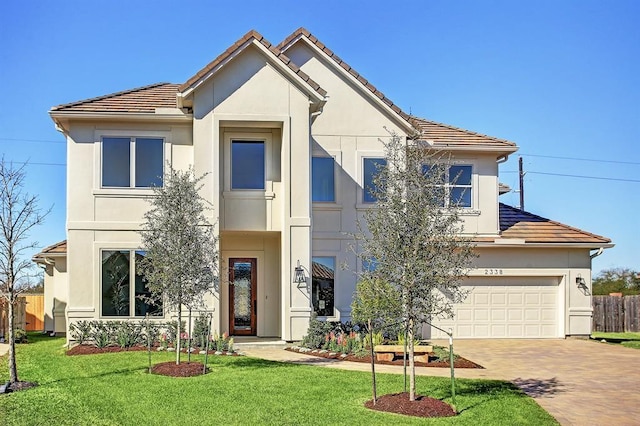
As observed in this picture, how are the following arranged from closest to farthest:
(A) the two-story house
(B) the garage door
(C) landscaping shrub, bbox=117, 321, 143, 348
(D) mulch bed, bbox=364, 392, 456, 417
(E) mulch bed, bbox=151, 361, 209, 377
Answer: (D) mulch bed, bbox=364, 392, 456, 417 → (E) mulch bed, bbox=151, 361, 209, 377 → (C) landscaping shrub, bbox=117, 321, 143, 348 → (A) the two-story house → (B) the garage door

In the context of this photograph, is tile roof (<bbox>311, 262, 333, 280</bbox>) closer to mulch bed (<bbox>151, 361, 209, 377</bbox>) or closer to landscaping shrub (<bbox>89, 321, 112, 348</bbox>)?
landscaping shrub (<bbox>89, 321, 112, 348</bbox>)

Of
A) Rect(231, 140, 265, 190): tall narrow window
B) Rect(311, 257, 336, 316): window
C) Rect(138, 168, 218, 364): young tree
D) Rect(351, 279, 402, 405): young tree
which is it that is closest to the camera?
Rect(351, 279, 402, 405): young tree

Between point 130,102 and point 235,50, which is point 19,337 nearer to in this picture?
point 130,102

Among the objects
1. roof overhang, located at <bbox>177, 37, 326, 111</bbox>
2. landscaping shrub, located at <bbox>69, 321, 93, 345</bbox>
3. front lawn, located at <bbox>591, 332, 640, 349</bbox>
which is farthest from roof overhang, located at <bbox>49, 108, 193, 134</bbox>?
front lawn, located at <bbox>591, 332, 640, 349</bbox>

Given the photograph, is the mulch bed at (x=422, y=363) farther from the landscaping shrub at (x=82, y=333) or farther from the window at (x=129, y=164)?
the window at (x=129, y=164)

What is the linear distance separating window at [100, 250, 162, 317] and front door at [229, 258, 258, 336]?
8.37ft

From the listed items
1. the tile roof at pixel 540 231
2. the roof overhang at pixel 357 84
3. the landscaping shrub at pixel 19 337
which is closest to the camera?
the roof overhang at pixel 357 84

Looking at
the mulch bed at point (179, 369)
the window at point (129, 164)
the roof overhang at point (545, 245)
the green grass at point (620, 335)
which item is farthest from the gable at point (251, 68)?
the green grass at point (620, 335)

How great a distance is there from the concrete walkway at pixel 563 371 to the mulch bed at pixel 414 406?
72.0 inches

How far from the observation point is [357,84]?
22875mm

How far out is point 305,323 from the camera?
795 inches

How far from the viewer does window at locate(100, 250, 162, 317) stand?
20.6 meters

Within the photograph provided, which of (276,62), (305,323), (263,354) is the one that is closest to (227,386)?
(263,354)

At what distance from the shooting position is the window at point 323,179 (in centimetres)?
2253
